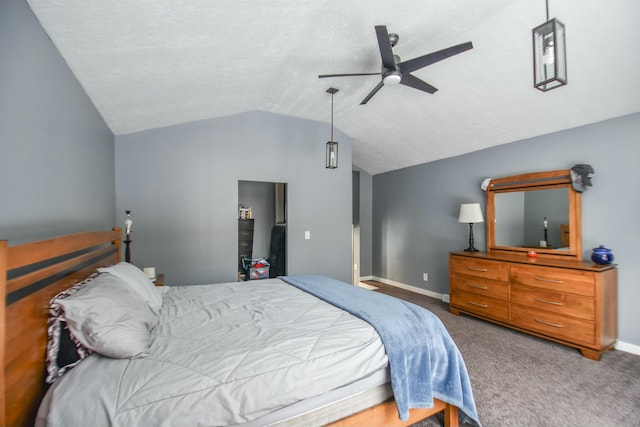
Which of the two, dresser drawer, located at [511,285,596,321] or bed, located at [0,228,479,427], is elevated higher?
bed, located at [0,228,479,427]

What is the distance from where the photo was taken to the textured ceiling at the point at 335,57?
178cm

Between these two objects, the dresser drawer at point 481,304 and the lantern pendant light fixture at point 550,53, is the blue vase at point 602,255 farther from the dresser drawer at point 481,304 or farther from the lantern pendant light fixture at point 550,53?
the lantern pendant light fixture at point 550,53

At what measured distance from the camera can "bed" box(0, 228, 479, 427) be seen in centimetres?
107

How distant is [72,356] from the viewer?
1268 mm

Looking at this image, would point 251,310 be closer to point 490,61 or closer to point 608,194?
point 490,61

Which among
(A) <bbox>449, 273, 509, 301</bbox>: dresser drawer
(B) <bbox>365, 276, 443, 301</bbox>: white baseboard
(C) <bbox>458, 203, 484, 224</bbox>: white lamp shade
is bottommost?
(B) <bbox>365, 276, 443, 301</bbox>: white baseboard

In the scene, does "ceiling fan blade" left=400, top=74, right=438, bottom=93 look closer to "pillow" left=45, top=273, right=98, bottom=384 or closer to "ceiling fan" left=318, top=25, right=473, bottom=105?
"ceiling fan" left=318, top=25, right=473, bottom=105

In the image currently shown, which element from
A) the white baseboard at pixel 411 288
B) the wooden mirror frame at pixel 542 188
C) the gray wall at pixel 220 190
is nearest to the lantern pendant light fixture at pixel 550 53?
the wooden mirror frame at pixel 542 188

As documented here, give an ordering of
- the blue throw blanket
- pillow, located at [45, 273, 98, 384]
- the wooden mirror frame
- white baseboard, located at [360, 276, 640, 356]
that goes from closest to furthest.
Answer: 1. pillow, located at [45, 273, 98, 384]
2. the blue throw blanket
3. white baseboard, located at [360, 276, 640, 356]
4. the wooden mirror frame

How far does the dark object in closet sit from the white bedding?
2778mm

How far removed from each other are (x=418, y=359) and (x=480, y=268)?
2436 millimetres

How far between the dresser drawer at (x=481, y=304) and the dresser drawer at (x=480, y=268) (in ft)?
0.86

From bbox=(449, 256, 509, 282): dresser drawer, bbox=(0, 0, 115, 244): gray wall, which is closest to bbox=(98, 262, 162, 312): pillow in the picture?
bbox=(0, 0, 115, 244): gray wall

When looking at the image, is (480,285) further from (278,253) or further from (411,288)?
(278,253)
